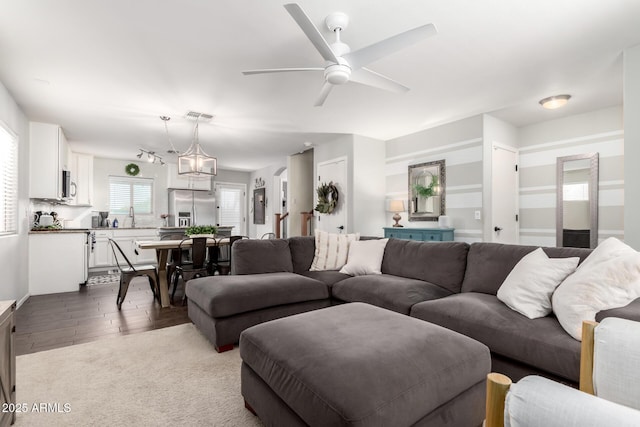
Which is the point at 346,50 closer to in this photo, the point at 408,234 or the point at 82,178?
the point at 408,234

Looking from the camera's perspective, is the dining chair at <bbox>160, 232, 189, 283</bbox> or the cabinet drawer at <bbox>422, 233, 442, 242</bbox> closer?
the dining chair at <bbox>160, 232, 189, 283</bbox>

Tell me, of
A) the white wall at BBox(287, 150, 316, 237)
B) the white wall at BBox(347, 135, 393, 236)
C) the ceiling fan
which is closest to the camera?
the ceiling fan

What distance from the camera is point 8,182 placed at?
361 centimetres

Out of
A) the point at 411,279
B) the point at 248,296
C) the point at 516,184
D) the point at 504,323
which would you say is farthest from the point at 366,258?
the point at 516,184

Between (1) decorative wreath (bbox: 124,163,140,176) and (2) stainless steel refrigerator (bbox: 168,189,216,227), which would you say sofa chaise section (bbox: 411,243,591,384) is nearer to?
(2) stainless steel refrigerator (bbox: 168,189,216,227)

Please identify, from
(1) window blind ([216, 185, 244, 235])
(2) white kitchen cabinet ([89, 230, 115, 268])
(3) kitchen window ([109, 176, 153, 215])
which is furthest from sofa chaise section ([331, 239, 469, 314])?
(1) window blind ([216, 185, 244, 235])

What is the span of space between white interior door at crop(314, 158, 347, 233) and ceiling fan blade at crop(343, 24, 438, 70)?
3341 millimetres

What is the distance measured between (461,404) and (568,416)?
1.05 metres

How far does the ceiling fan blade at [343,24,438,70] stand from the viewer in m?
1.96

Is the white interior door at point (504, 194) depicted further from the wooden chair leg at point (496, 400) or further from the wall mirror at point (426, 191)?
the wooden chair leg at point (496, 400)

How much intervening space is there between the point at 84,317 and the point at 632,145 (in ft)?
18.0

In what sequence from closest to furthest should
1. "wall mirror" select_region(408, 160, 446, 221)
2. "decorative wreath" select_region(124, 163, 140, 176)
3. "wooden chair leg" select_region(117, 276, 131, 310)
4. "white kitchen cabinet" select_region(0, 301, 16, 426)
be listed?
"white kitchen cabinet" select_region(0, 301, 16, 426) → "wooden chair leg" select_region(117, 276, 131, 310) → "wall mirror" select_region(408, 160, 446, 221) → "decorative wreath" select_region(124, 163, 140, 176)

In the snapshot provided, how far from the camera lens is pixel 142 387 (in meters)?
1.95

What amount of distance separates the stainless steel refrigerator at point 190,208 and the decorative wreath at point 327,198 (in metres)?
3.62
